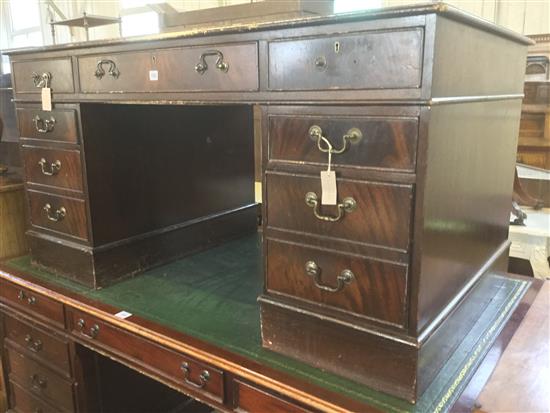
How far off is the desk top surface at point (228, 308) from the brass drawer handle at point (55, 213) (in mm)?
212

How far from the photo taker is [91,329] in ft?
5.08

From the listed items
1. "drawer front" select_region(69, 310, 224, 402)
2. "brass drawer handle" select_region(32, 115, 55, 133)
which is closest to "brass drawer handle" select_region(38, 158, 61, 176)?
"brass drawer handle" select_region(32, 115, 55, 133)

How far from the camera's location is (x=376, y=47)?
0.94m

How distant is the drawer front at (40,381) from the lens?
173cm

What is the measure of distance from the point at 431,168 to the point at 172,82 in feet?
2.27

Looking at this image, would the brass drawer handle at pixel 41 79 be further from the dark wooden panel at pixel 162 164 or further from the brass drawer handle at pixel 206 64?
the brass drawer handle at pixel 206 64

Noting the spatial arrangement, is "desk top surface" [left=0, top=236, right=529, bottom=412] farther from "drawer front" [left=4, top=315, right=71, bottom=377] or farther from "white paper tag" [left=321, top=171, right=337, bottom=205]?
"white paper tag" [left=321, top=171, right=337, bottom=205]

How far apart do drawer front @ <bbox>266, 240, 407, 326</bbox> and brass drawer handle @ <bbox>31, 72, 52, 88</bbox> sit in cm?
95

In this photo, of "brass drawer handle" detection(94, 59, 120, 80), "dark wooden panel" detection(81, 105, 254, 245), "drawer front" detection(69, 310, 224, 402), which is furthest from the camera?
"dark wooden panel" detection(81, 105, 254, 245)

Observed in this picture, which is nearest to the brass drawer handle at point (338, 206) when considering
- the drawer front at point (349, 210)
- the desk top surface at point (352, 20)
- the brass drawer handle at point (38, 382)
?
the drawer front at point (349, 210)

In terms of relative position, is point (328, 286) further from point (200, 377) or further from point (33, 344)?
point (33, 344)

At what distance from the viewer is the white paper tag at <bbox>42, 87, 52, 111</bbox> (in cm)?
159

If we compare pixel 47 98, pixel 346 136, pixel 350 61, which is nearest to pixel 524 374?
pixel 346 136

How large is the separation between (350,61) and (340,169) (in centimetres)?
21
